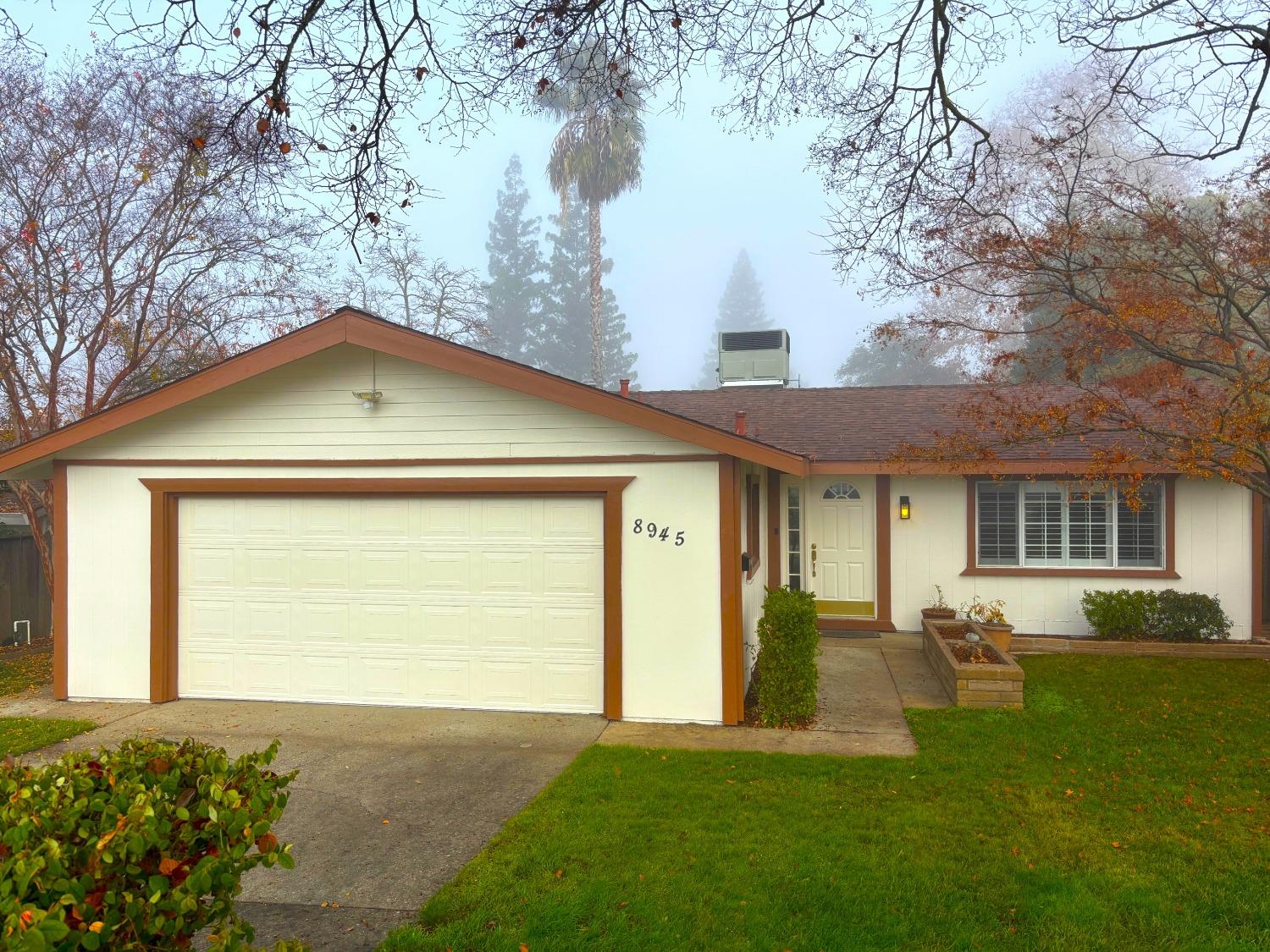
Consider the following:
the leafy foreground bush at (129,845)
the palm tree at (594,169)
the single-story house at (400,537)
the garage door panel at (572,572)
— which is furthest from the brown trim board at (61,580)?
the palm tree at (594,169)

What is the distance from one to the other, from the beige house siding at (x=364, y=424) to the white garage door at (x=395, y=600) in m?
0.51

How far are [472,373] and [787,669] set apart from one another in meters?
3.86

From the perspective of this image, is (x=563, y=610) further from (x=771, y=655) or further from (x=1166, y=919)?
(x=1166, y=919)

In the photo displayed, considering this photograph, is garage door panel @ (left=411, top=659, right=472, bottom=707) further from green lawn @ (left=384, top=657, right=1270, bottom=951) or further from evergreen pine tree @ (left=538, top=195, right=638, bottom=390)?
evergreen pine tree @ (left=538, top=195, right=638, bottom=390)

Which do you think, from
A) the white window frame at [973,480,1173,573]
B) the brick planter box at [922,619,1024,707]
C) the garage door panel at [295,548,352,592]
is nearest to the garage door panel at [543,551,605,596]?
the garage door panel at [295,548,352,592]

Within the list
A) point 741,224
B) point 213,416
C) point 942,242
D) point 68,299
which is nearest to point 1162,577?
point 942,242

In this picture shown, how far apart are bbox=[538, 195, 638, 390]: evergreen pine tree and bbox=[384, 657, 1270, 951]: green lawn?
45077mm

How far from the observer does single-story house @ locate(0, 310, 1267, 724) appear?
7.52 metres

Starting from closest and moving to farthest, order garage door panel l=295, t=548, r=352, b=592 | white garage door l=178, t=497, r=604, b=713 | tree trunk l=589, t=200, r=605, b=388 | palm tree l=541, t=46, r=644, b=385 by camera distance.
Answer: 1. white garage door l=178, t=497, r=604, b=713
2. garage door panel l=295, t=548, r=352, b=592
3. palm tree l=541, t=46, r=644, b=385
4. tree trunk l=589, t=200, r=605, b=388

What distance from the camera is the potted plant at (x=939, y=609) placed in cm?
1116

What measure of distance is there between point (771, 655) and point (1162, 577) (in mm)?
6818

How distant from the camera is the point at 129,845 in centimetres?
221

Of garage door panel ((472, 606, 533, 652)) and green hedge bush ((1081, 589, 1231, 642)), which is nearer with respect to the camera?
garage door panel ((472, 606, 533, 652))

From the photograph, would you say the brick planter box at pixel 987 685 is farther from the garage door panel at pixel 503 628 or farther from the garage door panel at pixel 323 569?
the garage door panel at pixel 323 569
